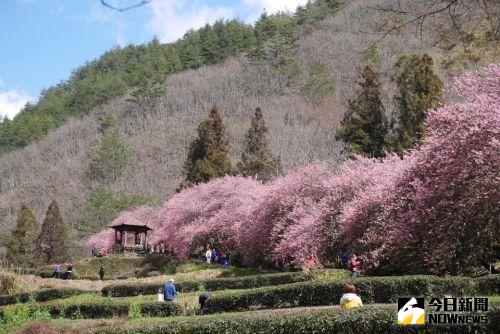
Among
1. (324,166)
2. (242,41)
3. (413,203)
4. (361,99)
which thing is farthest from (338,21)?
(413,203)

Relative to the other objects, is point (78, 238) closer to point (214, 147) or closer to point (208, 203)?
point (214, 147)

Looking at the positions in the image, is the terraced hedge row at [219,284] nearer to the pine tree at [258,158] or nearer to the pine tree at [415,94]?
the pine tree at [415,94]

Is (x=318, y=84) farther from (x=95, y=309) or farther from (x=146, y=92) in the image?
(x=95, y=309)

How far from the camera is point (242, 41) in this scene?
121 meters

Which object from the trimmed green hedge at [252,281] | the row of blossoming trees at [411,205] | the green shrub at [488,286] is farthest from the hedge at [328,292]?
the trimmed green hedge at [252,281]

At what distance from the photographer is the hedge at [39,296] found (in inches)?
842

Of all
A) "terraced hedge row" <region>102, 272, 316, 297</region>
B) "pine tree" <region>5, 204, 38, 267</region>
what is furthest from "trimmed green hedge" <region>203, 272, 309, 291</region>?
"pine tree" <region>5, 204, 38, 267</region>

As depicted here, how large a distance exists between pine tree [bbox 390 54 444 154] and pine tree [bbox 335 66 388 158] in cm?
140

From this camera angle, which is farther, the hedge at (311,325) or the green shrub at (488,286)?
the green shrub at (488,286)

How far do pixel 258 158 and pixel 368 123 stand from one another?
1408 cm

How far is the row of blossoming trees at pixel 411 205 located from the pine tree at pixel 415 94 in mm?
11358

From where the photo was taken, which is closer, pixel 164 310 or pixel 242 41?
pixel 164 310

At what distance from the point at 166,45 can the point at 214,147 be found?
9266 cm

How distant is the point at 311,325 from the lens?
927 centimetres
